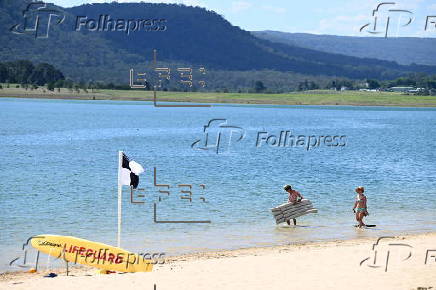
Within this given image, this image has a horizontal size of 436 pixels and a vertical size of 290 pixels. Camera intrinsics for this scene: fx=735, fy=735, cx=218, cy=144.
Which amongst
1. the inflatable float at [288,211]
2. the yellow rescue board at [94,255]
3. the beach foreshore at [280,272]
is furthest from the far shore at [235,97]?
the yellow rescue board at [94,255]

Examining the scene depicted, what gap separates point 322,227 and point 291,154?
3667 centimetres

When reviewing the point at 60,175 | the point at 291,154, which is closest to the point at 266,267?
the point at 60,175

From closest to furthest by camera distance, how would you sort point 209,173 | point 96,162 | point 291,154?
point 209,173 → point 96,162 → point 291,154

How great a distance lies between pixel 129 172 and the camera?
56.0 ft

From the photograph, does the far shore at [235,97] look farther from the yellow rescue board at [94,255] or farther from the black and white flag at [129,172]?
the yellow rescue board at [94,255]

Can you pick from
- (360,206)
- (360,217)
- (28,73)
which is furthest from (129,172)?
(28,73)

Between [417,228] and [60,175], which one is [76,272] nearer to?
[417,228]

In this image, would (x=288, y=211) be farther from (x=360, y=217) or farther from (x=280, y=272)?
(x=280, y=272)

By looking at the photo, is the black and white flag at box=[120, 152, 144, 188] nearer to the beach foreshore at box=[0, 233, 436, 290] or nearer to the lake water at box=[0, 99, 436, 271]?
the beach foreshore at box=[0, 233, 436, 290]

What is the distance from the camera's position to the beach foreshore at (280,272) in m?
14.2

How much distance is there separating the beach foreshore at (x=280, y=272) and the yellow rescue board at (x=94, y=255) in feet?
0.86

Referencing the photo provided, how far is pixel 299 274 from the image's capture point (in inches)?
600

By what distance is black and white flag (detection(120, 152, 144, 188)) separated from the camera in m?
16.9

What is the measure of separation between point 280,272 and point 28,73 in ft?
518
